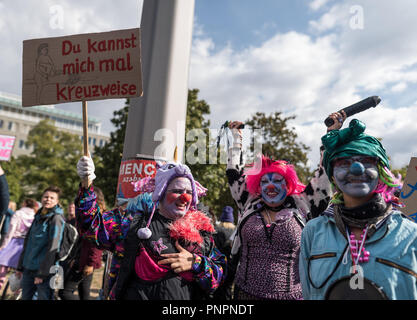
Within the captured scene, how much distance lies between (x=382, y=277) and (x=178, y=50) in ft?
12.0

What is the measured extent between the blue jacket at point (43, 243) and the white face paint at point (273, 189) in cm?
323

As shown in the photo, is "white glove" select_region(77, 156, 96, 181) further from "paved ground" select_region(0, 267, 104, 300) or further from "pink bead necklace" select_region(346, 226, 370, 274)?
"paved ground" select_region(0, 267, 104, 300)

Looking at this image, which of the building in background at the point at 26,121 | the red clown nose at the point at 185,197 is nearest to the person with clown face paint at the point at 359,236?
the red clown nose at the point at 185,197

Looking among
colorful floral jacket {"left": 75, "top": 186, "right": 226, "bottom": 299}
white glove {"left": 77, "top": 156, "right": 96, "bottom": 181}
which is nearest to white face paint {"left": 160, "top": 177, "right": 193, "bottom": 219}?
colorful floral jacket {"left": 75, "top": 186, "right": 226, "bottom": 299}

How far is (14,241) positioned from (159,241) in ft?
17.3

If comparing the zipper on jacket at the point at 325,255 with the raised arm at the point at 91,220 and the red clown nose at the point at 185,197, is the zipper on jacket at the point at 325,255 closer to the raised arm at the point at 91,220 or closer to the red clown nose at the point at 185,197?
the red clown nose at the point at 185,197

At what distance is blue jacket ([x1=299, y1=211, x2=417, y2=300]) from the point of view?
1.53 m

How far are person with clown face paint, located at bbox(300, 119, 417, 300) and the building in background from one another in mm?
42088

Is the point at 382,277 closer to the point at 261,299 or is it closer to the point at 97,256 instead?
the point at 261,299

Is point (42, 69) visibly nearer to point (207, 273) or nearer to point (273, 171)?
point (207, 273)

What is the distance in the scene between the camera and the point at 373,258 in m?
1.61

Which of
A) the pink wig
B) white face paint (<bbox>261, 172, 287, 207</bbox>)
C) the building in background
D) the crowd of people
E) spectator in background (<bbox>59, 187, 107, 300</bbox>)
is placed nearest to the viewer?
the crowd of people

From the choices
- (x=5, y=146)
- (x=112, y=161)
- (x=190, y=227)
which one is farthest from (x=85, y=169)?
(x=112, y=161)
